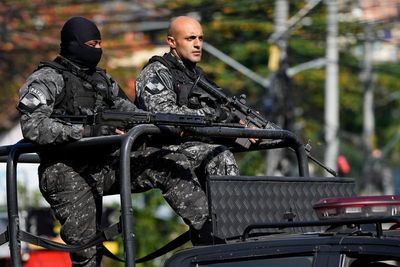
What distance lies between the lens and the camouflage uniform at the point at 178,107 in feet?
18.2

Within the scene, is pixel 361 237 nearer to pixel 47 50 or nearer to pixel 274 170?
pixel 274 170

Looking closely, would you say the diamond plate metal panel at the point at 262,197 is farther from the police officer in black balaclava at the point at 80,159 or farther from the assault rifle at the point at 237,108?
the assault rifle at the point at 237,108

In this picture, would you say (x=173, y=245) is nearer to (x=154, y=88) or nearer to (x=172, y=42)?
(x=154, y=88)

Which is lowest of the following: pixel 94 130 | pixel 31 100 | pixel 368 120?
pixel 368 120

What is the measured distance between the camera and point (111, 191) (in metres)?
5.58

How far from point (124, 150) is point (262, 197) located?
2.42 feet

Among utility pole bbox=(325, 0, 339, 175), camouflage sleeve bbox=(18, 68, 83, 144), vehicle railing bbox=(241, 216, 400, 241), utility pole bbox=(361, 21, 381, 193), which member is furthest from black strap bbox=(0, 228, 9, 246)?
utility pole bbox=(361, 21, 381, 193)

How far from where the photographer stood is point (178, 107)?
18.6ft

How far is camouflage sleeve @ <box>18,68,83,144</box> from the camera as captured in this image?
5156 millimetres

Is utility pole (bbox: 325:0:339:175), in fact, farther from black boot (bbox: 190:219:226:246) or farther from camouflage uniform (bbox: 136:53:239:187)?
black boot (bbox: 190:219:226:246)

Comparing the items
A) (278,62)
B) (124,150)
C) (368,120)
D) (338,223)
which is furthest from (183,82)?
(368,120)

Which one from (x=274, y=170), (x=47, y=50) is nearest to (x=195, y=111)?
(x=274, y=170)

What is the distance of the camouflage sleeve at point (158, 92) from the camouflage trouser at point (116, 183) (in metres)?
0.22

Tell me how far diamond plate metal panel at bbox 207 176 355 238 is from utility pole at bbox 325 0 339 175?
14.3 metres
